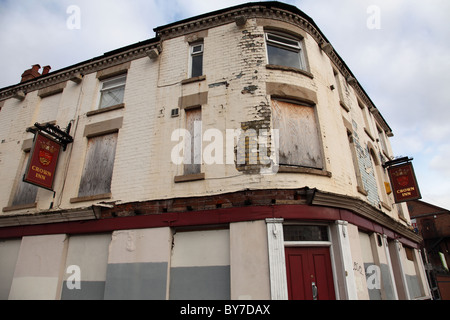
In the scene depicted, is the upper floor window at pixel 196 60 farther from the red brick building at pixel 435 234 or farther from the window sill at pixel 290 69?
the red brick building at pixel 435 234

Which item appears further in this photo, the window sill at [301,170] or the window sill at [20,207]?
the window sill at [20,207]

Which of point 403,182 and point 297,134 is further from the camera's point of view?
point 403,182

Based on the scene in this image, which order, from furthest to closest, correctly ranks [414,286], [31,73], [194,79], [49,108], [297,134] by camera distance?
[31,73] < [414,286] < [49,108] < [194,79] < [297,134]

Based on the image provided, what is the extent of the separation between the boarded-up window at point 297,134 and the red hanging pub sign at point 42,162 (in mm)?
8013

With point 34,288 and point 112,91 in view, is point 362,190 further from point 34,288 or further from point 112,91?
point 34,288

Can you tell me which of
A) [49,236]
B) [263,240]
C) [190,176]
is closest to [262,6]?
[190,176]

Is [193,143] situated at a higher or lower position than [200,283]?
higher

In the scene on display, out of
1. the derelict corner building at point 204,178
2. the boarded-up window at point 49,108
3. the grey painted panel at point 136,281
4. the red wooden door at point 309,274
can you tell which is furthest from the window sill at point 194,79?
the boarded-up window at point 49,108

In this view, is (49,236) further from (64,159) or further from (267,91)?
(267,91)

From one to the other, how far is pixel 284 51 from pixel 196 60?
3.25m

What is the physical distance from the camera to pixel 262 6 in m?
9.55

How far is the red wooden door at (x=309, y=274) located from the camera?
660 cm

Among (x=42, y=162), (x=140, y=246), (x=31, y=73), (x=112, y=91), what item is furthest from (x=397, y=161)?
(x=31, y=73)

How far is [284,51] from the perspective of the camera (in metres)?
9.77
